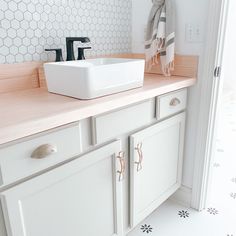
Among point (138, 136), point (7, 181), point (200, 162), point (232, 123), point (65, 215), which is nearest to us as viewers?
point (7, 181)

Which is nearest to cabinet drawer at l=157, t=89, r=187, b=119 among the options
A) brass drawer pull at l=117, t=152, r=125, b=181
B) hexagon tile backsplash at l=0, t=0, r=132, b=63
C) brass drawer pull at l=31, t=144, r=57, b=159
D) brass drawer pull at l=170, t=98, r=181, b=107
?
brass drawer pull at l=170, t=98, r=181, b=107

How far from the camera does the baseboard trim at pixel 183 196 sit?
1663 millimetres

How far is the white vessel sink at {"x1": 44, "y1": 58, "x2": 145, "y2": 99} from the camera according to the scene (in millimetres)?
908

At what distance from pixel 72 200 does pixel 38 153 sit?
0.89 ft

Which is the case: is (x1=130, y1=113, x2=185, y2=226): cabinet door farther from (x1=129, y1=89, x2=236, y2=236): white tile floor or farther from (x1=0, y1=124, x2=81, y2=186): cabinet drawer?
(x1=0, y1=124, x2=81, y2=186): cabinet drawer

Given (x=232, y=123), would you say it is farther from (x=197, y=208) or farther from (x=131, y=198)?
(x=131, y=198)

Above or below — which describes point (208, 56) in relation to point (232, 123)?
above

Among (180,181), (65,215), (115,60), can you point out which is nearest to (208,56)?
(115,60)

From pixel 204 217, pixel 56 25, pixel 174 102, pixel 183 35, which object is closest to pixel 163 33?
pixel 183 35

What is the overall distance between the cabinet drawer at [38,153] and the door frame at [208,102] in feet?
2.83

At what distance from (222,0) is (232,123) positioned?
7.25 feet

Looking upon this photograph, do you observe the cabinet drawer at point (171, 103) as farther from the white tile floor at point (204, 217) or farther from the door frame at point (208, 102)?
the white tile floor at point (204, 217)

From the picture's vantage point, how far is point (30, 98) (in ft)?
3.26

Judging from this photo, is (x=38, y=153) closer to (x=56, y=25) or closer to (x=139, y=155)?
(x=139, y=155)
